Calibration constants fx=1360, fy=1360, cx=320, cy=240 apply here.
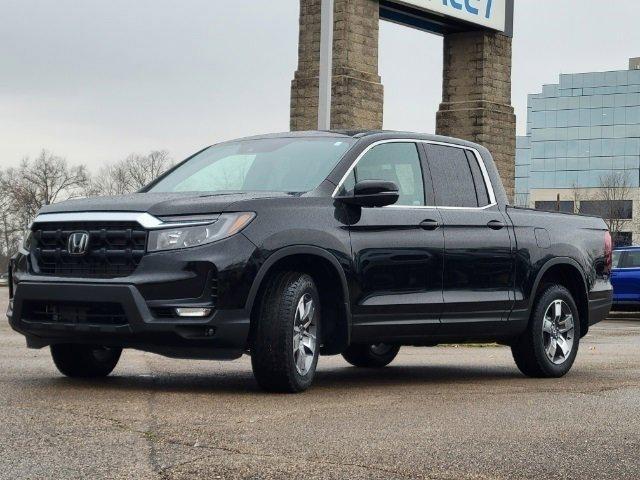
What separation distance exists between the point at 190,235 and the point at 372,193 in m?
1.37

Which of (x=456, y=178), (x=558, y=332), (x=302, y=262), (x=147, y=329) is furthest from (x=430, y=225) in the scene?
(x=147, y=329)

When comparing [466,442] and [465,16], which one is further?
[465,16]

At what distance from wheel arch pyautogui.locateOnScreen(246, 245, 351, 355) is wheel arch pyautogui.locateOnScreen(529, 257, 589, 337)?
227 cm

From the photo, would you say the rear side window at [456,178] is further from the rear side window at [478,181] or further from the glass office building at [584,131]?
the glass office building at [584,131]

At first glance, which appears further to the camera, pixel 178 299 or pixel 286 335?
pixel 286 335

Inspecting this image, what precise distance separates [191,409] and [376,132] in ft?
10.2

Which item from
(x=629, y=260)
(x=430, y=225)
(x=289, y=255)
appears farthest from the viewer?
(x=629, y=260)

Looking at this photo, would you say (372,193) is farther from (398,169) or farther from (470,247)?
(470,247)

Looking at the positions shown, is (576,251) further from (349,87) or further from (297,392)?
(349,87)

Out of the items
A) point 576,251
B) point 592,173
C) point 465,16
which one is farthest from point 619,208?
point 576,251

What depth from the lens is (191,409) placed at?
24.7 ft

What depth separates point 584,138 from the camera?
126 m

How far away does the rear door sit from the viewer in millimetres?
9828

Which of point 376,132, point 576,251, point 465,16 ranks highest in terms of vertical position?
point 465,16
